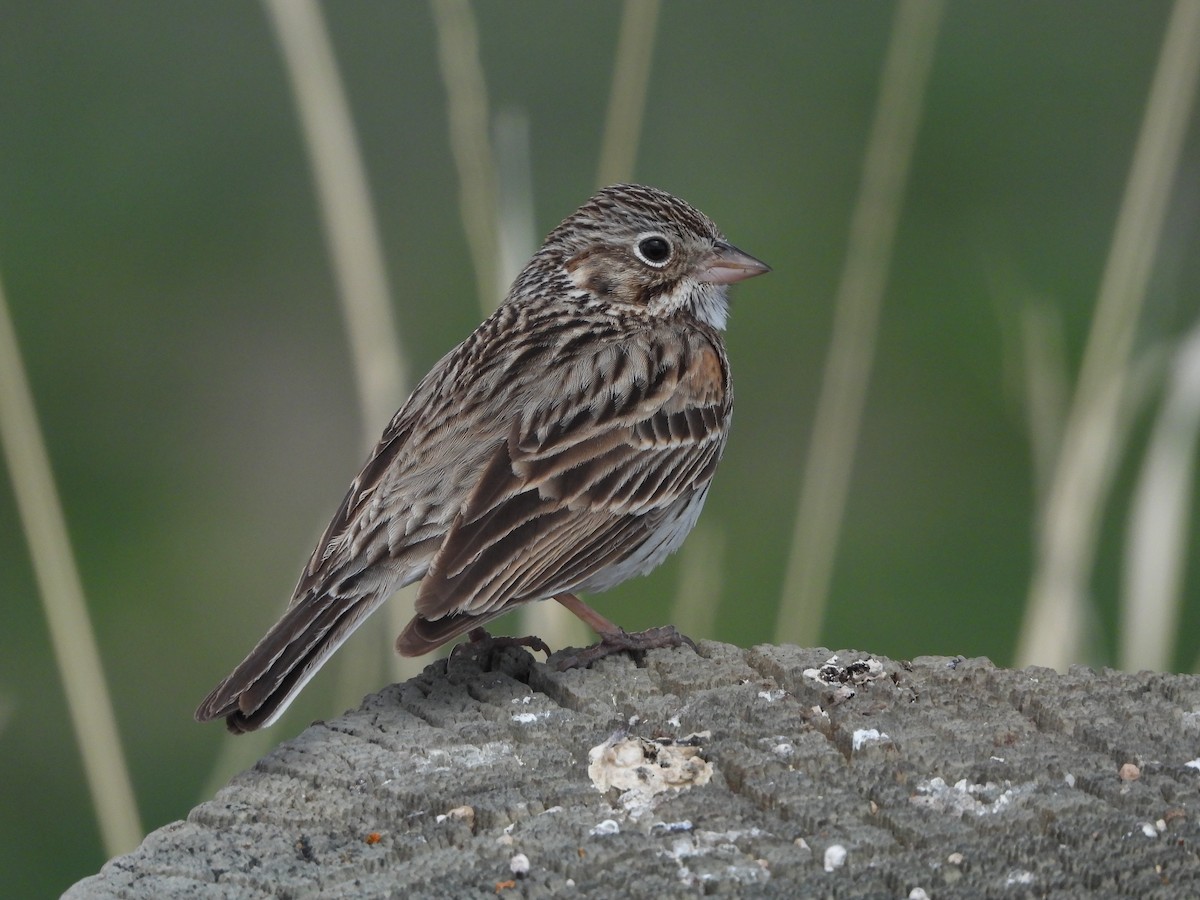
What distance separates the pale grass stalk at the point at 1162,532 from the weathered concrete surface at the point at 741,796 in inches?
51.7

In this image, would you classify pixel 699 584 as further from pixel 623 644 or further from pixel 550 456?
pixel 623 644

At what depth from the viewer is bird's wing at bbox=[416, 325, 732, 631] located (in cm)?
455

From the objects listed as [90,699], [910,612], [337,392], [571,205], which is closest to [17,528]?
[337,392]

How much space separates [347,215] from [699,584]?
1.68 metres

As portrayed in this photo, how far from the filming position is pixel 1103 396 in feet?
17.8

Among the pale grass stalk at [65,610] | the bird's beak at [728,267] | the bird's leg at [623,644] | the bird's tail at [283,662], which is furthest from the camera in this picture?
the bird's beak at [728,267]

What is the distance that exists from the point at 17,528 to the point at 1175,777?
505 cm

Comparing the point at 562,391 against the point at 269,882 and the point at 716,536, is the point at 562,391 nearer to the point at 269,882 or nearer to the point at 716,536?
the point at 716,536

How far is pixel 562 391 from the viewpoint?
→ 520 centimetres

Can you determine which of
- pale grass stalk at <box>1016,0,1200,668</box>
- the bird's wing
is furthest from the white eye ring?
pale grass stalk at <box>1016,0,1200,668</box>

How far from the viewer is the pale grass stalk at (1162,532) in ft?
17.1

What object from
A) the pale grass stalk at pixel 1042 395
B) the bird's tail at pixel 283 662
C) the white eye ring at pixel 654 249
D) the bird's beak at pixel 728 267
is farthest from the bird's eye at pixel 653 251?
the bird's tail at pixel 283 662

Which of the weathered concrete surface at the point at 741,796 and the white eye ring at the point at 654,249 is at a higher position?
the white eye ring at the point at 654,249

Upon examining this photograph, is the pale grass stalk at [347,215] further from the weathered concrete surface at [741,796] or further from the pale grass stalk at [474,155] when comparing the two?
the weathered concrete surface at [741,796]
